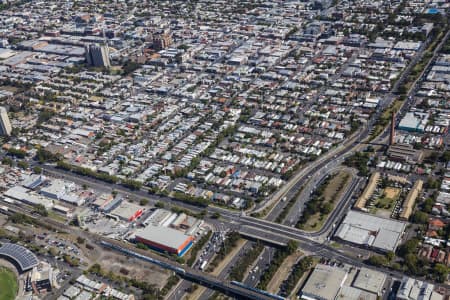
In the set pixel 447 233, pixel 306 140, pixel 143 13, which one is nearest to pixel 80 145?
pixel 306 140

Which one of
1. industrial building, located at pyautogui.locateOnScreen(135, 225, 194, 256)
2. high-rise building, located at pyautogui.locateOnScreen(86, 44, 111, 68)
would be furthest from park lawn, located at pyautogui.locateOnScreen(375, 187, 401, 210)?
high-rise building, located at pyautogui.locateOnScreen(86, 44, 111, 68)

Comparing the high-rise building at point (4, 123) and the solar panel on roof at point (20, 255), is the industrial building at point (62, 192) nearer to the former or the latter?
the solar panel on roof at point (20, 255)

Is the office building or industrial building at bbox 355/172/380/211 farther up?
the office building

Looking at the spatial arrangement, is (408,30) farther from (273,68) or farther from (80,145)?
(80,145)

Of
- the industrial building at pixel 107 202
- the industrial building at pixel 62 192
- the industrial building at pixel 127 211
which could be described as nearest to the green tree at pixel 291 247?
the industrial building at pixel 127 211

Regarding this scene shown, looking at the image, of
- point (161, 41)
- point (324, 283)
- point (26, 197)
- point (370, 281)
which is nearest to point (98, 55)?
point (161, 41)

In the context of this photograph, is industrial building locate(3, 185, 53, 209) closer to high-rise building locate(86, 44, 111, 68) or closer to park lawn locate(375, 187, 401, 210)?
park lawn locate(375, 187, 401, 210)

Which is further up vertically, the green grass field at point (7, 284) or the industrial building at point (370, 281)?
the industrial building at point (370, 281)
